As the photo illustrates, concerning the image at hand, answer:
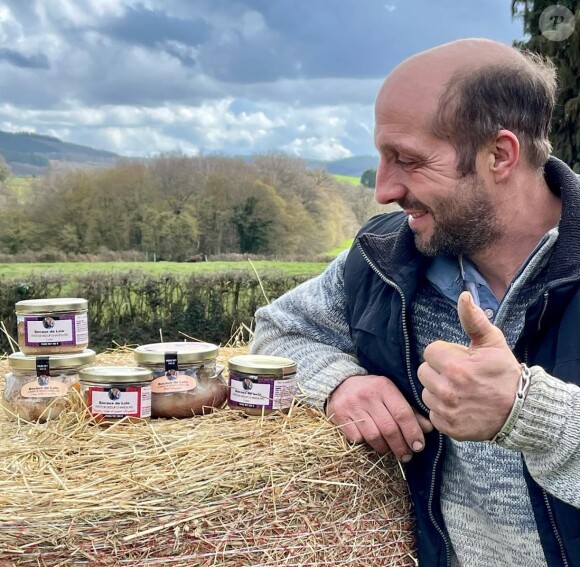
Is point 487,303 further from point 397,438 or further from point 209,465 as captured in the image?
point 209,465

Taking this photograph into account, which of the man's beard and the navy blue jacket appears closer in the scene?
the navy blue jacket

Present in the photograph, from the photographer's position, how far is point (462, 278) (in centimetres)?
213

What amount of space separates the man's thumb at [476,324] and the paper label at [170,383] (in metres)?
0.93

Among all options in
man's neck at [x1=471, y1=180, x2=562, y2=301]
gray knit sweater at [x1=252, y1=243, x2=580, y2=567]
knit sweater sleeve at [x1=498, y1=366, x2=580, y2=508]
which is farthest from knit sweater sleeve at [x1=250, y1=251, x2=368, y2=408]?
knit sweater sleeve at [x1=498, y1=366, x2=580, y2=508]

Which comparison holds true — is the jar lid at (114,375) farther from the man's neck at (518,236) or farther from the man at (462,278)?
the man's neck at (518,236)

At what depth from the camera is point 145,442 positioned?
6.33 feet

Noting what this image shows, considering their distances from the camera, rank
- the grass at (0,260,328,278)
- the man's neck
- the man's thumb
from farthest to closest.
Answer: the grass at (0,260,328,278) < the man's neck < the man's thumb

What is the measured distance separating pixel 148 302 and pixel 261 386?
5.17 m

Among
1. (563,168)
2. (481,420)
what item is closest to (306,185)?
(563,168)

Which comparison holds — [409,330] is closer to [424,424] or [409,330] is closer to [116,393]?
[424,424]

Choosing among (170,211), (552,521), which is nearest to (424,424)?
(552,521)

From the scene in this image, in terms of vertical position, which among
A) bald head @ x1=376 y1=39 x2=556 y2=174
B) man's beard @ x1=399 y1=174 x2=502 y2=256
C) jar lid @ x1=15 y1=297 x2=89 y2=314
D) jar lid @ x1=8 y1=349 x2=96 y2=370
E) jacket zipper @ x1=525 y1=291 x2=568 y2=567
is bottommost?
jacket zipper @ x1=525 y1=291 x2=568 y2=567

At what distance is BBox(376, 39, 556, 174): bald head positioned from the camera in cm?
199

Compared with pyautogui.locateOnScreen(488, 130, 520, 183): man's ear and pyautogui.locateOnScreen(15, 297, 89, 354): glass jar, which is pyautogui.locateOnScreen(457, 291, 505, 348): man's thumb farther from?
pyautogui.locateOnScreen(15, 297, 89, 354): glass jar
